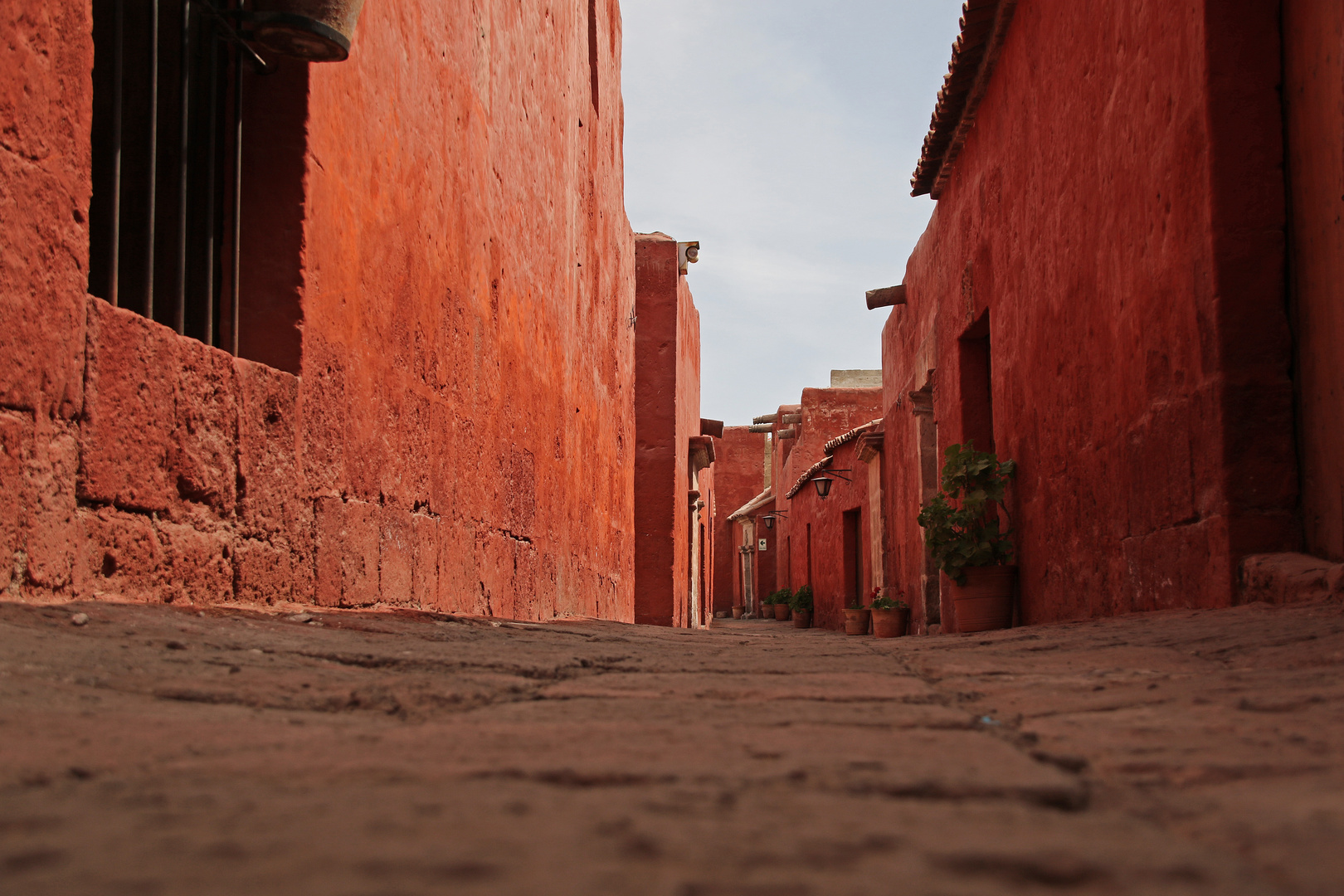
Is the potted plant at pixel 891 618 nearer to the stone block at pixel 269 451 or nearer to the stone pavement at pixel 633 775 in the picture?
the stone block at pixel 269 451

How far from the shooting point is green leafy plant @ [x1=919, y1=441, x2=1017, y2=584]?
7.11 metres

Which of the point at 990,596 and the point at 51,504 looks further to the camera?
the point at 990,596

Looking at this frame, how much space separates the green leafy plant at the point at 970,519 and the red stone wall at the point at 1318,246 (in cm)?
329

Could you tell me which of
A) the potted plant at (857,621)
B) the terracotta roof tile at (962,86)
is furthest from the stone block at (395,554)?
the potted plant at (857,621)

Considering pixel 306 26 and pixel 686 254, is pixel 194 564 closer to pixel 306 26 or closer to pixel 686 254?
pixel 306 26

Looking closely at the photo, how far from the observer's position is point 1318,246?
372cm

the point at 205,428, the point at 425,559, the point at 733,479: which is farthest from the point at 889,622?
the point at 733,479

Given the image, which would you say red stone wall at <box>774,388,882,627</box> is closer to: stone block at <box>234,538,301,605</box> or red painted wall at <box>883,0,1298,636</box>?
red painted wall at <box>883,0,1298,636</box>

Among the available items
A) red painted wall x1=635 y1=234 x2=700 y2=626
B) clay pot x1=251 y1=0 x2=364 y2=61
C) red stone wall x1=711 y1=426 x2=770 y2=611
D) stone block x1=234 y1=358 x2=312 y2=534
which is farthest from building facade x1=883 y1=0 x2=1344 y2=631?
red stone wall x1=711 y1=426 x2=770 y2=611

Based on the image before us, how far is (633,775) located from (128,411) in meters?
2.07

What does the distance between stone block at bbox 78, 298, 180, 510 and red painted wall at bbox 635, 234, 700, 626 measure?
10703 millimetres

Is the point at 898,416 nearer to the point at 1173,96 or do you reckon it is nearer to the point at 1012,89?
the point at 1012,89

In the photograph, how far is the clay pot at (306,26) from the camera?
329 centimetres

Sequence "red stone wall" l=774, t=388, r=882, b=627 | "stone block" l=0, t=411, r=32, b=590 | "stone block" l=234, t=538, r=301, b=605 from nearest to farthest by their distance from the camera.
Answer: "stone block" l=0, t=411, r=32, b=590, "stone block" l=234, t=538, r=301, b=605, "red stone wall" l=774, t=388, r=882, b=627
